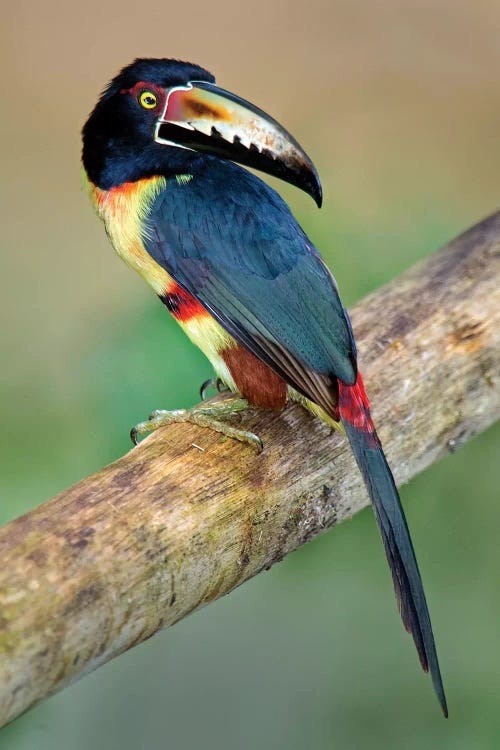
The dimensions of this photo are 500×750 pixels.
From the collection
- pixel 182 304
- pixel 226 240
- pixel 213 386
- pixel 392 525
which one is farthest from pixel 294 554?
pixel 226 240

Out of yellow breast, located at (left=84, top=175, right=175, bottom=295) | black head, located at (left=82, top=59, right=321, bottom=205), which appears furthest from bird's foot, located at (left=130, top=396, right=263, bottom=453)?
black head, located at (left=82, top=59, right=321, bottom=205)

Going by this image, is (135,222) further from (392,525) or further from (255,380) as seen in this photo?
(392,525)

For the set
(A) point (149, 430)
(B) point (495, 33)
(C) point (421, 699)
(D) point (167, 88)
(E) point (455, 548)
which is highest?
(D) point (167, 88)

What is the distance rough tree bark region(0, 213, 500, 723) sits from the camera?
1243mm

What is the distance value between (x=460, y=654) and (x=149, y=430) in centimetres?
111

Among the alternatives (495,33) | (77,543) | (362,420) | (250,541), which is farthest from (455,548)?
(495,33)

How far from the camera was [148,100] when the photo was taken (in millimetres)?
1897

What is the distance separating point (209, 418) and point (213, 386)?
0.47 m

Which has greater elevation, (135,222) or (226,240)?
(135,222)

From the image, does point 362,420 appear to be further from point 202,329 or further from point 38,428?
point 38,428

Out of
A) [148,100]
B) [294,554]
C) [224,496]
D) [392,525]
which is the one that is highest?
[148,100]

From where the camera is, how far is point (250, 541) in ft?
5.08

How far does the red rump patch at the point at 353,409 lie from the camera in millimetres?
1692

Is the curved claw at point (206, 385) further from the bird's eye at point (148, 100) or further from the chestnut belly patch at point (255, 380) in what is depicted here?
the bird's eye at point (148, 100)
